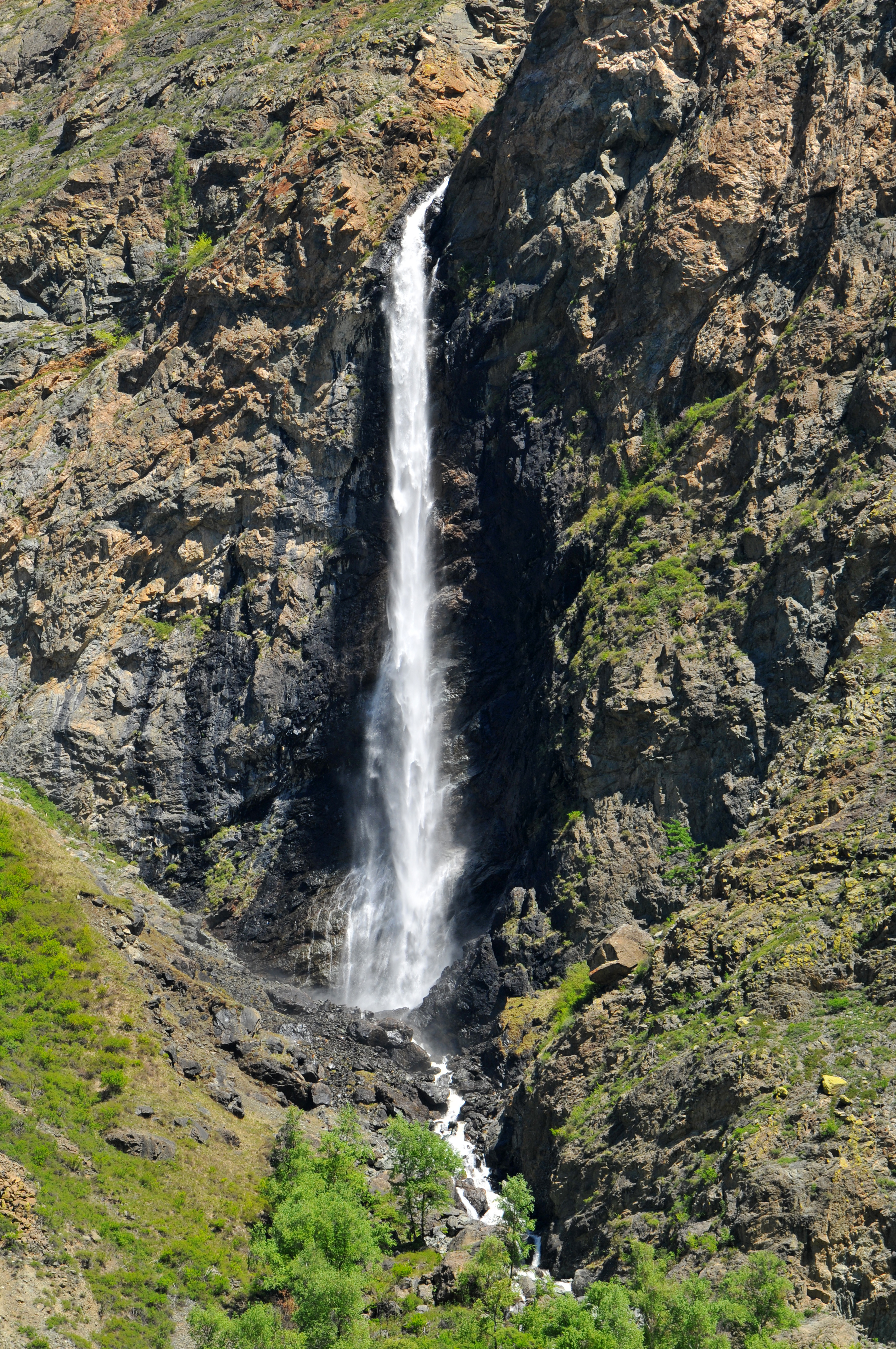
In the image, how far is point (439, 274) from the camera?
5778cm

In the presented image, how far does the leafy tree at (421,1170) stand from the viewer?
32.6 meters

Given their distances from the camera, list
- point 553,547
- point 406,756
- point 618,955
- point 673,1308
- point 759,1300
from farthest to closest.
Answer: point 406,756 → point 553,547 → point 618,955 → point 673,1308 → point 759,1300

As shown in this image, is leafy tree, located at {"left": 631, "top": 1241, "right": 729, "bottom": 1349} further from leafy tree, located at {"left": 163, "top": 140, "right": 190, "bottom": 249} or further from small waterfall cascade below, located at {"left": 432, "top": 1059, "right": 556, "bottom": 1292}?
leafy tree, located at {"left": 163, "top": 140, "right": 190, "bottom": 249}

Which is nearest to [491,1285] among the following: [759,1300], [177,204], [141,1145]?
[759,1300]

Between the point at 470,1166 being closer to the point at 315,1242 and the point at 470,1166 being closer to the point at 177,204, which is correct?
the point at 315,1242

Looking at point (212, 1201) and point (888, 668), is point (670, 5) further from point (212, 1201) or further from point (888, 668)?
point (212, 1201)

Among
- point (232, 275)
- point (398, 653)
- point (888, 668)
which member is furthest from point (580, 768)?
point (232, 275)

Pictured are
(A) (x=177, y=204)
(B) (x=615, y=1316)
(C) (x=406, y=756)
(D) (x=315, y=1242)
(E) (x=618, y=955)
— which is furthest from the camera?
(A) (x=177, y=204)

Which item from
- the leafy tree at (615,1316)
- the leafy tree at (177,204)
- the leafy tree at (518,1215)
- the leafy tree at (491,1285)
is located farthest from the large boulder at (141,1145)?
the leafy tree at (177,204)

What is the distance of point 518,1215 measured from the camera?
29.9 m

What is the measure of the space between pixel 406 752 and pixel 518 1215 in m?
23.8

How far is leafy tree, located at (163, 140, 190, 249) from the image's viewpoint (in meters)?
74.1

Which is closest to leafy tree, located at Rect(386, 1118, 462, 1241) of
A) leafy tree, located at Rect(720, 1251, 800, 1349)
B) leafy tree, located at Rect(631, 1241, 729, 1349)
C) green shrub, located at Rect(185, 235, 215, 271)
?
leafy tree, located at Rect(631, 1241, 729, 1349)

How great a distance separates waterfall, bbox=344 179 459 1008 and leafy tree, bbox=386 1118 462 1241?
12431 mm
